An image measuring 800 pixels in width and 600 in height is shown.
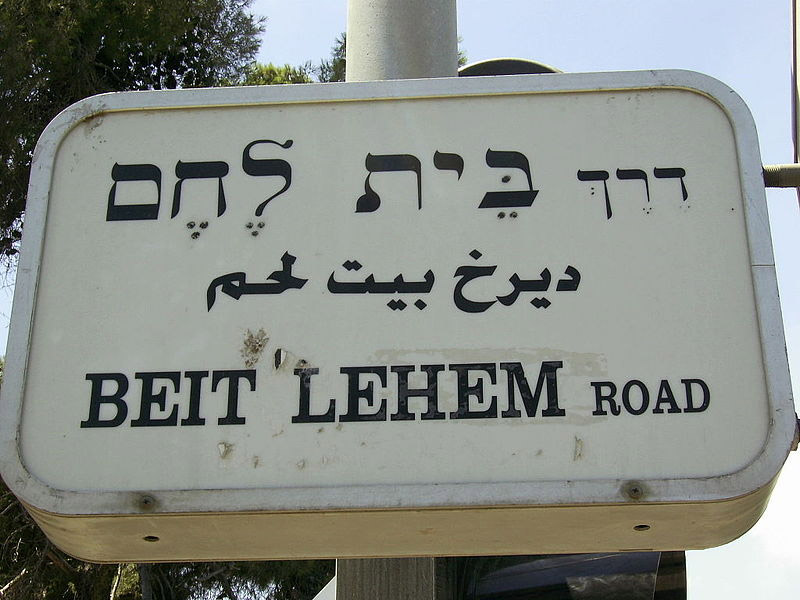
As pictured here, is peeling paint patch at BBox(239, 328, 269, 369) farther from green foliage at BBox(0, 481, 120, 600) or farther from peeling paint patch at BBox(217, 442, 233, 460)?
green foliage at BBox(0, 481, 120, 600)

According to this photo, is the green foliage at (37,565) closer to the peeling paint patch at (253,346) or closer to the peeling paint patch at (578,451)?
the peeling paint patch at (253,346)

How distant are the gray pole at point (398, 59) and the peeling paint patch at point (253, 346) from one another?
2.47 feet

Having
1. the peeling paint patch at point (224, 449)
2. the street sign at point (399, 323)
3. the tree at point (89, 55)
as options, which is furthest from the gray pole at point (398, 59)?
the tree at point (89, 55)

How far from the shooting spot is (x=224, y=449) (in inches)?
63.5

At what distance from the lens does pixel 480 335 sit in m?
1.69

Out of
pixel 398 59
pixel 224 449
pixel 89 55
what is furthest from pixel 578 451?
pixel 89 55

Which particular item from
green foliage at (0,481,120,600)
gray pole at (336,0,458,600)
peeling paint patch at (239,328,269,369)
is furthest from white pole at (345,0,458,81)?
green foliage at (0,481,120,600)

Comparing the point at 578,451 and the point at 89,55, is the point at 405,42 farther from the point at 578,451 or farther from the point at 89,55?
the point at 89,55

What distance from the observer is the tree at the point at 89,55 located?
7.40 meters

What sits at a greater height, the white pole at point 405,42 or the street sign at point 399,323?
the white pole at point 405,42

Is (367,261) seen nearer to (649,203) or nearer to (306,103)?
(306,103)

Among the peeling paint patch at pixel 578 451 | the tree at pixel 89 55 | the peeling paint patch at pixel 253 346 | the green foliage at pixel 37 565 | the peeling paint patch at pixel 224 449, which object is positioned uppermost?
the tree at pixel 89 55

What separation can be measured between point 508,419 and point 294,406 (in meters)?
0.35

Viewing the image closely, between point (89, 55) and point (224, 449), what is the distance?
6991 mm
